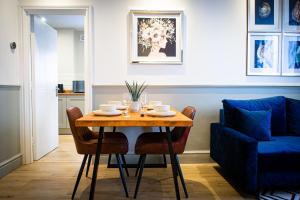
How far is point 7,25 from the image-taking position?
3.04 m

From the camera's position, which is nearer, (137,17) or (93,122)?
(93,122)

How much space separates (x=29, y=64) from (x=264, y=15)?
121 inches

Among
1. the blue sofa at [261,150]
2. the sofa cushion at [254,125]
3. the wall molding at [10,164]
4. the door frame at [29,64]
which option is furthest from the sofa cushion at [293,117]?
the wall molding at [10,164]

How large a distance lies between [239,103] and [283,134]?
0.65 metres

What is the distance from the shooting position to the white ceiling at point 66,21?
16.4ft

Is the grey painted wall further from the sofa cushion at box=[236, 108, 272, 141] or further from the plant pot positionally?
the plant pot

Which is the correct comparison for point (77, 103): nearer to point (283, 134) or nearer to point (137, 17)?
point (137, 17)

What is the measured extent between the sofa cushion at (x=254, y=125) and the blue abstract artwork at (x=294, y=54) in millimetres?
1072

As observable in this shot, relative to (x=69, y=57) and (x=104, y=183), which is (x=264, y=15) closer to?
(x=104, y=183)

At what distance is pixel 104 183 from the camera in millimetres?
2732

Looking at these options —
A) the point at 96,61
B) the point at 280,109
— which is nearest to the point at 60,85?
the point at 96,61

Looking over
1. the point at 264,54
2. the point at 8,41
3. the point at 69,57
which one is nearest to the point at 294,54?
the point at 264,54

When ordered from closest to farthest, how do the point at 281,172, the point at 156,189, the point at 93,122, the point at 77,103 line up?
1. the point at 93,122
2. the point at 281,172
3. the point at 156,189
4. the point at 77,103

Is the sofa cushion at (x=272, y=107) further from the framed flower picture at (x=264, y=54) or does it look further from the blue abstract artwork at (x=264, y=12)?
the blue abstract artwork at (x=264, y=12)
